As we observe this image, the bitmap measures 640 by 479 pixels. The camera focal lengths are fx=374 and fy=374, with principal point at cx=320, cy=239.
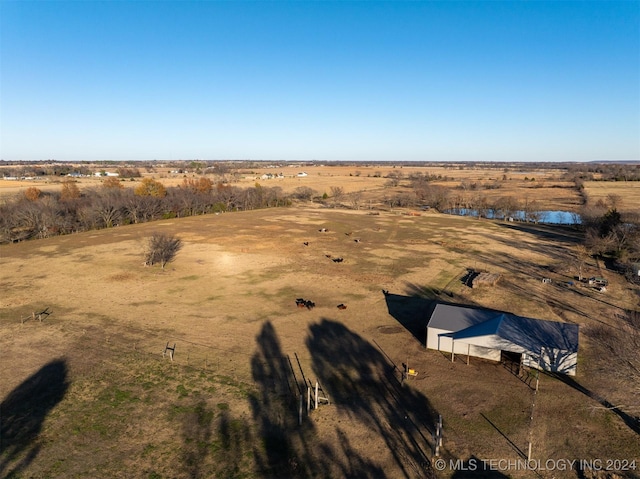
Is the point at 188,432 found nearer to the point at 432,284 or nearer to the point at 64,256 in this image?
the point at 432,284

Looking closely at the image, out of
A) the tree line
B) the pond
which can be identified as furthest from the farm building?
the tree line

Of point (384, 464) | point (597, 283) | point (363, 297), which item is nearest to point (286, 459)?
point (384, 464)

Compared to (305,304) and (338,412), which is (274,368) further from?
(305,304)

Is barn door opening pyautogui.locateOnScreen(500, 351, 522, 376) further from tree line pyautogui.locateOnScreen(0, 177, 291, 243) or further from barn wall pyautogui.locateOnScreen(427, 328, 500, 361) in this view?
tree line pyautogui.locateOnScreen(0, 177, 291, 243)

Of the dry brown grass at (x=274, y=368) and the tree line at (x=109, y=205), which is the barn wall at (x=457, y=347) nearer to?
the dry brown grass at (x=274, y=368)

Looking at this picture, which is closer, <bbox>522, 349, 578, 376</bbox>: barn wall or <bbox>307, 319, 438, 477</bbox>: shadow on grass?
<bbox>307, 319, 438, 477</bbox>: shadow on grass

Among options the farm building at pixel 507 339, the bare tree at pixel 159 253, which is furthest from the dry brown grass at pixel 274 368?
the bare tree at pixel 159 253

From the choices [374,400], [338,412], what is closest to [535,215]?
[374,400]
